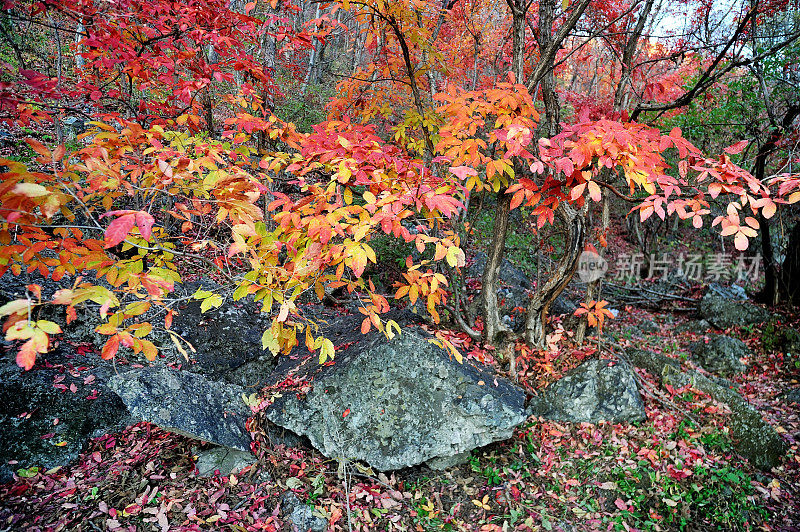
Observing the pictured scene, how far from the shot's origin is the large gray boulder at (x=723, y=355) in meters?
6.19

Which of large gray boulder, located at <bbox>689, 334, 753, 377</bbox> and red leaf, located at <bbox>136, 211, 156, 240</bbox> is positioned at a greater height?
red leaf, located at <bbox>136, 211, 156, 240</bbox>

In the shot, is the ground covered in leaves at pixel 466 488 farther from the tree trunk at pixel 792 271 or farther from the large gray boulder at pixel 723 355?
the tree trunk at pixel 792 271

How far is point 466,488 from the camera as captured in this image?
359 centimetres

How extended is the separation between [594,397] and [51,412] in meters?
5.24

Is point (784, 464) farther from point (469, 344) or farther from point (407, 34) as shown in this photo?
point (407, 34)

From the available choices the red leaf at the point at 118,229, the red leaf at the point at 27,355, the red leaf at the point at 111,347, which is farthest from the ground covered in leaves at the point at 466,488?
the red leaf at the point at 118,229

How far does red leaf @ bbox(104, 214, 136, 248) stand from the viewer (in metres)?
1.56

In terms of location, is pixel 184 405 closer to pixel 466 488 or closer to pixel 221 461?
pixel 221 461

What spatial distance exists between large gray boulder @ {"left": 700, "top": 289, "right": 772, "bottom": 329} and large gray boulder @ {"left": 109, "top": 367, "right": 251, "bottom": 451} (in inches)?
333

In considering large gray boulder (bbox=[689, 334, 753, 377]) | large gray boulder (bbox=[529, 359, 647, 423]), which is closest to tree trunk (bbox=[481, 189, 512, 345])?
large gray boulder (bbox=[529, 359, 647, 423])

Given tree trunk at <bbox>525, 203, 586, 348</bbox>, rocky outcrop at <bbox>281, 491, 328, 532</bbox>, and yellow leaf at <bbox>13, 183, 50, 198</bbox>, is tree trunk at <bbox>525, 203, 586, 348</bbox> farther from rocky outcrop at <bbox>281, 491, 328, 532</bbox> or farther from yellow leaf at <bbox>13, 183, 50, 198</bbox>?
yellow leaf at <bbox>13, 183, 50, 198</bbox>

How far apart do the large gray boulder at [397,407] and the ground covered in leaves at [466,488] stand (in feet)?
0.70

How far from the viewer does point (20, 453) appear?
3.29 m

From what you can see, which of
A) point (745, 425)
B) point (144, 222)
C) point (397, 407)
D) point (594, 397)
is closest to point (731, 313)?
point (745, 425)
